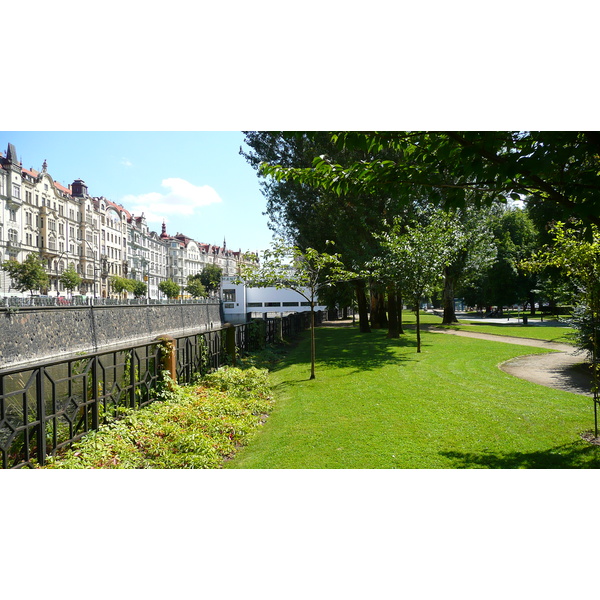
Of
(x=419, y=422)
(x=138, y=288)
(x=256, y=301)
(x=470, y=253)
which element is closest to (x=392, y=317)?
(x=470, y=253)

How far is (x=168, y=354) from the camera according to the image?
6348 millimetres

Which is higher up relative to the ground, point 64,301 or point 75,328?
point 64,301

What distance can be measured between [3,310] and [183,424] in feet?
55.5

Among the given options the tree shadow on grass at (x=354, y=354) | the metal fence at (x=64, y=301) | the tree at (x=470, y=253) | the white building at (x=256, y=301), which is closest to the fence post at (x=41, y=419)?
the tree shadow on grass at (x=354, y=354)

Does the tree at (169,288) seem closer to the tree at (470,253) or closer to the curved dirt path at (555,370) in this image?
the tree at (470,253)

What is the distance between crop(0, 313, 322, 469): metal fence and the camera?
12.0 feet

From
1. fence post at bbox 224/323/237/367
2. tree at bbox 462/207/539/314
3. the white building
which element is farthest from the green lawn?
tree at bbox 462/207/539/314

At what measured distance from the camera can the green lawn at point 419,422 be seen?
4.13 meters

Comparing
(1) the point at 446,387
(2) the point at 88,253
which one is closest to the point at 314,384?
(1) the point at 446,387

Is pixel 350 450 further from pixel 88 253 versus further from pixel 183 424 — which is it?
pixel 88 253

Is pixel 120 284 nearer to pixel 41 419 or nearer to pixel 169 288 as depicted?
pixel 169 288

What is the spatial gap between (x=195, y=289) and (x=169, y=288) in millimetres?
8774

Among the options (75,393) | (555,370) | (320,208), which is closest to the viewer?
(75,393)

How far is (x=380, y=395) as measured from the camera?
6992 mm
